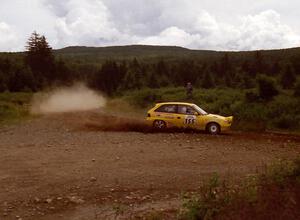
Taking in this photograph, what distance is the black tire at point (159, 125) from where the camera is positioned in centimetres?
1988

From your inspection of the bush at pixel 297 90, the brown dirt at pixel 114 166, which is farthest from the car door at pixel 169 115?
the bush at pixel 297 90

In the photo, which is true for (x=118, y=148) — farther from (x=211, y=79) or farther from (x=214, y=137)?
(x=211, y=79)

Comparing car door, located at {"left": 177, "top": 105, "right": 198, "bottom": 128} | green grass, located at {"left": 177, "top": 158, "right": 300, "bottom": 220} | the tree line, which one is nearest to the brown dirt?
car door, located at {"left": 177, "top": 105, "right": 198, "bottom": 128}

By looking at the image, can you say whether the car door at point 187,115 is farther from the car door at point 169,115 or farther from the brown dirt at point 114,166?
the brown dirt at point 114,166

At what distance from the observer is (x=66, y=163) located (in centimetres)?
1265

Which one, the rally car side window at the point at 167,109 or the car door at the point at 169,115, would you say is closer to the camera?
the car door at the point at 169,115

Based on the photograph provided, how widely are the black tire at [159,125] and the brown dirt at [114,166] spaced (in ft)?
1.49

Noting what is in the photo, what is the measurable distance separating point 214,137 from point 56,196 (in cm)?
983

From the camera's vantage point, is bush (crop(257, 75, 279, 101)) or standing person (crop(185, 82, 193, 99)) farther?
standing person (crop(185, 82, 193, 99))

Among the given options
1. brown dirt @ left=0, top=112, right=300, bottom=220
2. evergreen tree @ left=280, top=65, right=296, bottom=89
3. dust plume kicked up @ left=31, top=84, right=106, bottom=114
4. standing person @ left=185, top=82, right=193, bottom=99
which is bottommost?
brown dirt @ left=0, top=112, right=300, bottom=220

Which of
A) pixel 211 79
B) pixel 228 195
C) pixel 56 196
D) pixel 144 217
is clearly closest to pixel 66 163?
pixel 56 196

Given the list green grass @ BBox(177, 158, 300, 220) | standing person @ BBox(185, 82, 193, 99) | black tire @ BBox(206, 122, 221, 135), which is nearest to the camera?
green grass @ BBox(177, 158, 300, 220)

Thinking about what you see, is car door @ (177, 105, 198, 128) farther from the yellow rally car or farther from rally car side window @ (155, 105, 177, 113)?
rally car side window @ (155, 105, 177, 113)

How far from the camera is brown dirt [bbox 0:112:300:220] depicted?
30.1ft
